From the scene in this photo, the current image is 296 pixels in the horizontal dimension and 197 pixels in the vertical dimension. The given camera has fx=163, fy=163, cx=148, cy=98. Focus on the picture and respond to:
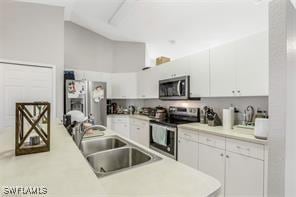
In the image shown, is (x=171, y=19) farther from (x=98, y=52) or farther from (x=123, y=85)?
(x=98, y=52)

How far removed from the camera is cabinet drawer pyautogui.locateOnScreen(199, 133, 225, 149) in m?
1.93

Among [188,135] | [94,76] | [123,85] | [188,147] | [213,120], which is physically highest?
[94,76]

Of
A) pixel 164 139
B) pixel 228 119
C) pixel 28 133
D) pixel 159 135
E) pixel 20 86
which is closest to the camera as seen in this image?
pixel 28 133

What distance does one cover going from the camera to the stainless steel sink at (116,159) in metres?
1.22

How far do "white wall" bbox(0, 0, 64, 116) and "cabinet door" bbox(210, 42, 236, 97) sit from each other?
116 inches

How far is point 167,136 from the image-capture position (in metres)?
2.74

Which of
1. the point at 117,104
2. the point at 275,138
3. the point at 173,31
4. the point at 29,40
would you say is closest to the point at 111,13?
the point at 173,31

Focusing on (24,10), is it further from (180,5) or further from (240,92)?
(240,92)

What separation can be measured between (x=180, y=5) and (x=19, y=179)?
296cm

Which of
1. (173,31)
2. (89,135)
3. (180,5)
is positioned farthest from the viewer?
(173,31)

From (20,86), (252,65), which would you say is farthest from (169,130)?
(20,86)

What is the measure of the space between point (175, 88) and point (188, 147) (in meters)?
1.13

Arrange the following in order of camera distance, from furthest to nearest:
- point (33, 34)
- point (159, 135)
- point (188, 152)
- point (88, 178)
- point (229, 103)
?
1. point (33, 34)
2. point (159, 135)
3. point (229, 103)
4. point (188, 152)
5. point (88, 178)

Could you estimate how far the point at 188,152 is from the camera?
2367mm
